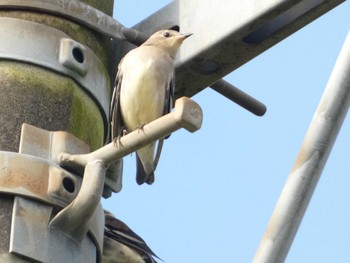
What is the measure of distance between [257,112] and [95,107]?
4.29ft

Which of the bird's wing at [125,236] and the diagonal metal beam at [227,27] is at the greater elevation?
the diagonal metal beam at [227,27]

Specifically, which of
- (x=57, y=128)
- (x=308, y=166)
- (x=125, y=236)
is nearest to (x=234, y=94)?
(x=57, y=128)

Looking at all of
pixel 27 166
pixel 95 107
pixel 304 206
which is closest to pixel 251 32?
pixel 95 107

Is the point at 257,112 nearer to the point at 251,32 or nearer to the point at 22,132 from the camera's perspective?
the point at 251,32

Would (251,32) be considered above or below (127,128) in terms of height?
above

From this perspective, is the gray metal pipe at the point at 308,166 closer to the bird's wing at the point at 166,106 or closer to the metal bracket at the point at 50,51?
the metal bracket at the point at 50,51

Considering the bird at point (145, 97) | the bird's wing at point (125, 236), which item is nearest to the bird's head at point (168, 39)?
the bird at point (145, 97)

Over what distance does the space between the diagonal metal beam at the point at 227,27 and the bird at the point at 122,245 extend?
194 centimetres

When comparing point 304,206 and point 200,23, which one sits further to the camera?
point 200,23

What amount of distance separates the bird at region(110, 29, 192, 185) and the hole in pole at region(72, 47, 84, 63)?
1761 mm

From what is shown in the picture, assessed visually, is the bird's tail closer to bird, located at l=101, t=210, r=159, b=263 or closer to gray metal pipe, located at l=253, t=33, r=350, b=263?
bird, located at l=101, t=210, r=159, b=263

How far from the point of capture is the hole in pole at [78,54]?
24.6 feet

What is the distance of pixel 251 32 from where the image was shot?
752 cm

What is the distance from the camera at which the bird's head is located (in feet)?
26.2
